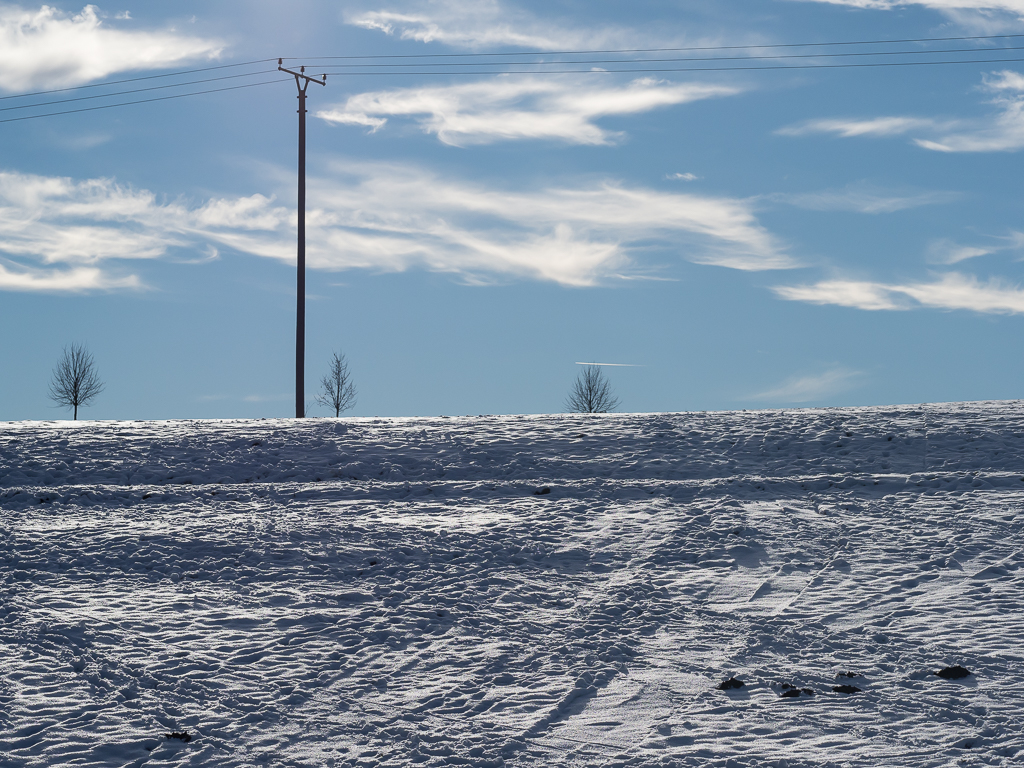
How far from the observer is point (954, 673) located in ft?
20.0

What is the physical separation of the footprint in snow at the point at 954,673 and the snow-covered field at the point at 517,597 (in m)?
0.07

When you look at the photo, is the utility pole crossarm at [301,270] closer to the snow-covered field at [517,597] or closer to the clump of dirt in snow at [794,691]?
the snow-covered field at [517,597]

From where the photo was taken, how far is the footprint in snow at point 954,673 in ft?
19.9

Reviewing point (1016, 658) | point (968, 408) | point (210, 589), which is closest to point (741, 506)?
point (1016, 658)

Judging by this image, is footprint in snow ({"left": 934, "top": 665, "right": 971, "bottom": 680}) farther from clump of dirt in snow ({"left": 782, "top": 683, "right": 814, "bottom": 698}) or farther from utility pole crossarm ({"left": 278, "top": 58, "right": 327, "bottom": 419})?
utility pole crossarm ({"left": 278, "top": 58, "right": 327, "bottom": 419})

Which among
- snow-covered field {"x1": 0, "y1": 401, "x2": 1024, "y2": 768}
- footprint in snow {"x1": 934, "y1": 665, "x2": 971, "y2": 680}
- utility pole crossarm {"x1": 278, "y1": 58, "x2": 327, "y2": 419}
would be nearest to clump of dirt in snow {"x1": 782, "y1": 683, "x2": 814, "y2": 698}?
snow-covered field {"x1": 0, "y1": 401, "x2": 1024, "y2": 768}

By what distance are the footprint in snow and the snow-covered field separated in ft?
0.23

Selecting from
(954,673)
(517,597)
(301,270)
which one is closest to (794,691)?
(954,673)

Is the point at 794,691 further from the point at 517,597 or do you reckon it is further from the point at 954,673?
the point at 517,597

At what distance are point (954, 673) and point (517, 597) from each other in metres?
3.70

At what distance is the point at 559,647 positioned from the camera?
672 centimetres

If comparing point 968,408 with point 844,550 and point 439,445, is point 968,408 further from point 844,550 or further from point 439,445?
point 439,445

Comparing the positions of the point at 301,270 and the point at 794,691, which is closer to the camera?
the point at 794,691

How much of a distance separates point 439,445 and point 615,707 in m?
7.64
